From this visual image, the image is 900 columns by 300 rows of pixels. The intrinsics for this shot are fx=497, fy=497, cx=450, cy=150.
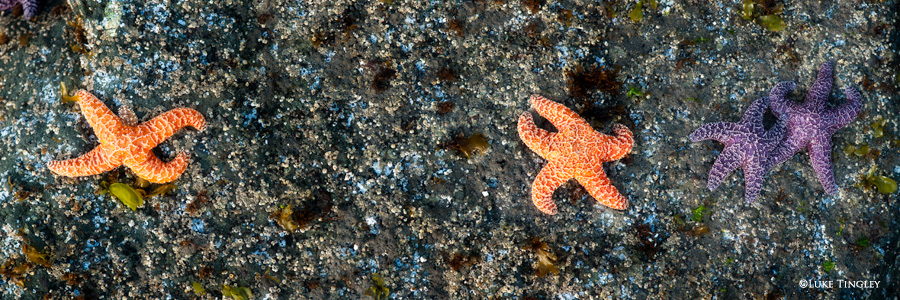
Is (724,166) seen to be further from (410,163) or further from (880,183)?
(410,163)

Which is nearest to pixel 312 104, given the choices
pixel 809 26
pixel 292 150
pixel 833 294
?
pixel 292 150

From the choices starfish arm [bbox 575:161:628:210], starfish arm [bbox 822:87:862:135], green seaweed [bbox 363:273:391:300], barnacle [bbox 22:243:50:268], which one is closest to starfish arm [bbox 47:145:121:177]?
barnacle [bbox 22:243:50:268]

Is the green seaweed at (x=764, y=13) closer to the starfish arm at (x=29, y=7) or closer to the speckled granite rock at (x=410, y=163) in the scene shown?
the speckled granite rock at (x=410, y=163)

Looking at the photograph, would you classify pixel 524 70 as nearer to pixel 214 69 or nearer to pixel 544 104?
pixel 544 104

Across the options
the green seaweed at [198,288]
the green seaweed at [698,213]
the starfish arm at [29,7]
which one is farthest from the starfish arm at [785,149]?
the starfish arm at [29,7]

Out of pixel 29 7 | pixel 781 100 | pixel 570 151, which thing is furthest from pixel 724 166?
pixel 29 7

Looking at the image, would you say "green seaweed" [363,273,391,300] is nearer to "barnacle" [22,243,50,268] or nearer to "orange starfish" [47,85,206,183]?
"orange starfish" [47,85,206,183]
